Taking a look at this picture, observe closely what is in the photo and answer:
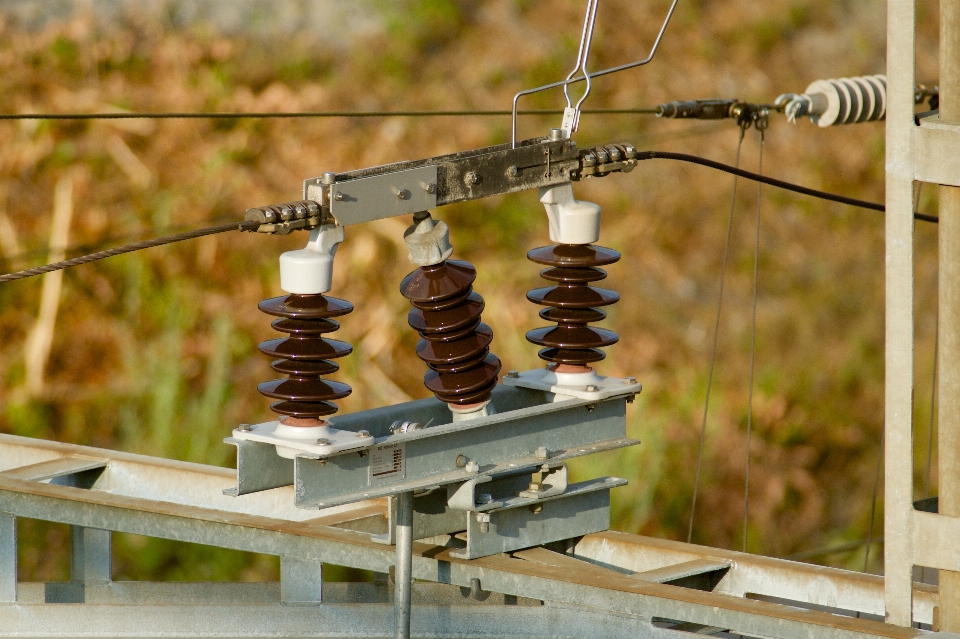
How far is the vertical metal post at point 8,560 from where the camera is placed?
238 centimetres

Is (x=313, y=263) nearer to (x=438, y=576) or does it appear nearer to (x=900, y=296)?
(x=438, y=576)

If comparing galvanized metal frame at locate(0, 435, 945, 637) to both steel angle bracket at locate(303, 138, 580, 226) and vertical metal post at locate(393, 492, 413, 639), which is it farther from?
steel angle bracket at locate(303, 138, 580, 226)

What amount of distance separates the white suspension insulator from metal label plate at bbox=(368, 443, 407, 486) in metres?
1.25

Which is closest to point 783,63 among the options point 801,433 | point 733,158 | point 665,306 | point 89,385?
point 733,158

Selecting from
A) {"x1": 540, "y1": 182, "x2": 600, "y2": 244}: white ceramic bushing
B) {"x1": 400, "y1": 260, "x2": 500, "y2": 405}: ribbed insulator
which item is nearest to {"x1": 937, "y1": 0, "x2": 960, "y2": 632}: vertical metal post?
{"x1": 540, "y1": 182, "x2": 600, "y2": 244}: white ceramic bushing

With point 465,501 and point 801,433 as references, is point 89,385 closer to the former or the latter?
point 801,433

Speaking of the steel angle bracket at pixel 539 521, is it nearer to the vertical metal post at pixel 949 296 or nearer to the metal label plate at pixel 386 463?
the metal label plate at pixel 386 463

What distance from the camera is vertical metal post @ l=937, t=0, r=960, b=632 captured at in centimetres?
186

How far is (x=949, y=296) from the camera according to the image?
1.87 meters

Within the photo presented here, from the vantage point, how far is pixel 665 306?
671cm

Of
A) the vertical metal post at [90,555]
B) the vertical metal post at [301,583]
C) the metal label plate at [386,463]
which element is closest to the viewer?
the metal label plate at [386,463]

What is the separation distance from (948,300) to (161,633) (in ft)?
4.01

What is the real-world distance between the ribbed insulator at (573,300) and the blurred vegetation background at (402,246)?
332 centimetres

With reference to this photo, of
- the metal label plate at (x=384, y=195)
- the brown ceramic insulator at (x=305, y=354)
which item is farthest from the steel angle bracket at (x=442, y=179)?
the brown ceramic insulator at (x=305, y=354)
